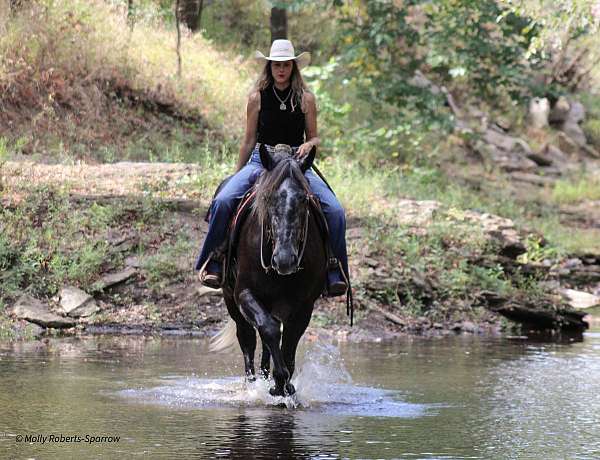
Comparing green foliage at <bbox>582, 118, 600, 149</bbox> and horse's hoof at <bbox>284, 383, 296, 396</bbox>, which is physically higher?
green foliage at <bbox>582, 118, 600, 149</bbox>

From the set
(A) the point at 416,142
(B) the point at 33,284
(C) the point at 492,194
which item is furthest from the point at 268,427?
(C) the point at 492,194

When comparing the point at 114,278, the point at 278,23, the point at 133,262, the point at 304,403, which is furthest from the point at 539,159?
→ the point at 304,403

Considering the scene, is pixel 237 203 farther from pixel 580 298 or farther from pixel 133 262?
pixel 580 298

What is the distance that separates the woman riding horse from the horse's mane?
2.15 ft

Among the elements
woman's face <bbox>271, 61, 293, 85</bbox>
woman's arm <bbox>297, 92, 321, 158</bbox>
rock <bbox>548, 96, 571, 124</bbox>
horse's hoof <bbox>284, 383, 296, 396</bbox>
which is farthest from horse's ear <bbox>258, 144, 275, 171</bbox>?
rock <bbox>548, 96, 571, 124</bbox>

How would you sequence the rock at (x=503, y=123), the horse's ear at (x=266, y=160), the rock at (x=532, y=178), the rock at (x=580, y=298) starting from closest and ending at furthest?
the horse's ear at (x=266, y=160)
the rock at (x=580, y=298)
the rock at (x=532, y=178)
the rock at (x=503, y=123)

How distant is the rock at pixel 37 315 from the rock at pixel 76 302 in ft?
0.69

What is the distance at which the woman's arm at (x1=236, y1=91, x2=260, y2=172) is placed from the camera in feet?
31.4

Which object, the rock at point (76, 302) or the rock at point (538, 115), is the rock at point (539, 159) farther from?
the rock at point (76, 302)

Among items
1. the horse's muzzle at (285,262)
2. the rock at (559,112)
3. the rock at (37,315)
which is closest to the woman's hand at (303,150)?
the horse's muzzle at (285,262)

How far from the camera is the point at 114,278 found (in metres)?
14.7

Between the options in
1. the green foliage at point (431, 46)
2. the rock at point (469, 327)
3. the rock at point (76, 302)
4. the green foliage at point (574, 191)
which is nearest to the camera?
the rock at point (76, 302)

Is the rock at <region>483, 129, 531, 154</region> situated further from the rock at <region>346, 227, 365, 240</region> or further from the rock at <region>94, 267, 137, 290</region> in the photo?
the rock at <region>94, 267, 137, 290</region>

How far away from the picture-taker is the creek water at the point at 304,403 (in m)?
7.18
